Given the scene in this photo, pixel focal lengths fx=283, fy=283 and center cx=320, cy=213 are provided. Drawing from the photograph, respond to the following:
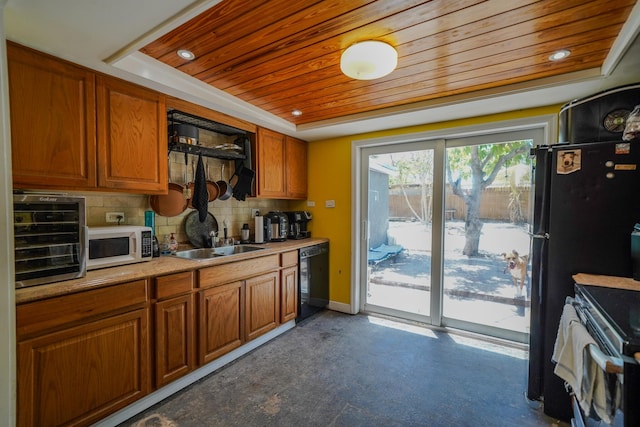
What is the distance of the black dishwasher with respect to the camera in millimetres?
3236

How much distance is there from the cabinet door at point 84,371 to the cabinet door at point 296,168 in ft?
6.96

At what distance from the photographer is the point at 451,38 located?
1606 millimetres

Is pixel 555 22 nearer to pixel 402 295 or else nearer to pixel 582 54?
pixel 582 54

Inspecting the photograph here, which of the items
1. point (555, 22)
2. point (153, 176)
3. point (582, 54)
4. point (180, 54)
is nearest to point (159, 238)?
point (153, 176)

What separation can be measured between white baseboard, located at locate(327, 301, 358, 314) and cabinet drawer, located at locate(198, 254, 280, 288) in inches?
45.6

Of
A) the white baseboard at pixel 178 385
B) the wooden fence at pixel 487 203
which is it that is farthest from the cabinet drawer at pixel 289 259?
A: the wooden fence at pixel 487 203

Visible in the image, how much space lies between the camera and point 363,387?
211 cm

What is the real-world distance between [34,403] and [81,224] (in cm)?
90

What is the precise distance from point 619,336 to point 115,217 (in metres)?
2.91

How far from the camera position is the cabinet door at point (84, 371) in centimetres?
139

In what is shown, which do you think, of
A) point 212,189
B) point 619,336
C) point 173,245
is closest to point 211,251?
point 173,245

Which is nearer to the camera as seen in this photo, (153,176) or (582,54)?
(582,54)

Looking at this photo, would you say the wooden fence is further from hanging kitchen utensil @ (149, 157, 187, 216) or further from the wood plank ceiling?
hanging kitchen utensil @ (149, 157, 187, 216)

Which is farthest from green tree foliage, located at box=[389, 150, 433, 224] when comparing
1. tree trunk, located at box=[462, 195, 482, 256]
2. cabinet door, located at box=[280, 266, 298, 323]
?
cabinet door, located at box=[280, 266, 298, 323]
